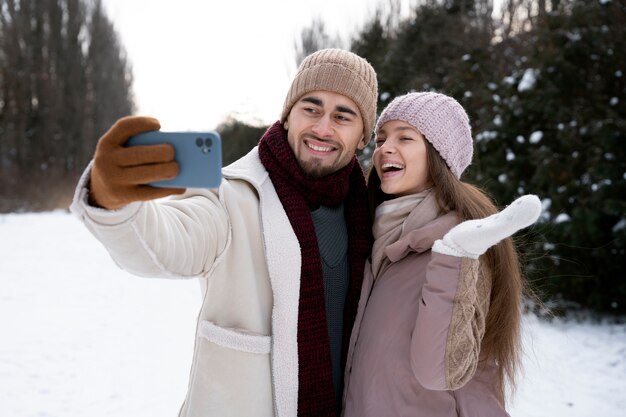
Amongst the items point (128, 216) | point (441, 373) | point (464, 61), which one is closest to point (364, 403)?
point (441, 373)

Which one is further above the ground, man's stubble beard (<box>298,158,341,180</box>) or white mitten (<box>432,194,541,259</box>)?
man's stubble beard (<box>298,158,341,180</box>)

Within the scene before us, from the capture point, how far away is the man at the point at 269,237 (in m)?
1.08

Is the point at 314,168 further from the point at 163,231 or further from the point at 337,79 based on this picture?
the point at 163,231

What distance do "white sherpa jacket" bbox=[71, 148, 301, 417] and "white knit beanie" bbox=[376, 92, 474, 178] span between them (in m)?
0.67

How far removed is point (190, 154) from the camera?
1.07 meters

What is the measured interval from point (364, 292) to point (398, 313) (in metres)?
0.19

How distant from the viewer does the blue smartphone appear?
3.44ft

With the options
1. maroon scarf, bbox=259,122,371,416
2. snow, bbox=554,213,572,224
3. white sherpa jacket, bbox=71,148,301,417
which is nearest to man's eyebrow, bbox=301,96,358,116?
maroon scarf, bbox=259,122,371,416

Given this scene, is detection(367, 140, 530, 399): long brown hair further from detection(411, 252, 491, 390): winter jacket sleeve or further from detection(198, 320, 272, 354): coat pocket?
detection(198, 320, 272, 354): coat pocket

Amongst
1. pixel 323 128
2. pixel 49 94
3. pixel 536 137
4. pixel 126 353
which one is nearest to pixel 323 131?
pixel 323 128

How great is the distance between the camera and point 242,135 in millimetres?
9781

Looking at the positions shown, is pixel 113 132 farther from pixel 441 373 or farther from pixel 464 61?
pixel 464 61

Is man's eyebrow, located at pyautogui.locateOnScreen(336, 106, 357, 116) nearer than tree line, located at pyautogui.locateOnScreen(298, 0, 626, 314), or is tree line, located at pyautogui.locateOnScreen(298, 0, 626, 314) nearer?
man's eyebrow, located at pyautogui.locateOnScreen(336, 106, 357, 116)

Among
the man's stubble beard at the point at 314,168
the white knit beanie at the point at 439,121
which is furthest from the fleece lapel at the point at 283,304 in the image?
the white knit beanie at the point at 439,121
